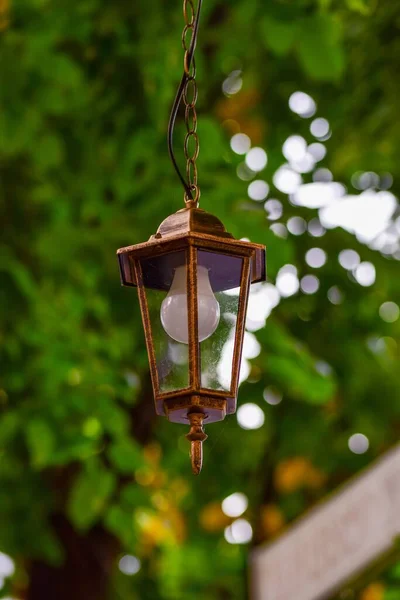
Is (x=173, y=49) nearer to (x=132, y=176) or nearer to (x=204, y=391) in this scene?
(x=132, y=176)

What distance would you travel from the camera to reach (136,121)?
4547mm

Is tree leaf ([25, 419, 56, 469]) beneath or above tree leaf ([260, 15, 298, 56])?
beneath

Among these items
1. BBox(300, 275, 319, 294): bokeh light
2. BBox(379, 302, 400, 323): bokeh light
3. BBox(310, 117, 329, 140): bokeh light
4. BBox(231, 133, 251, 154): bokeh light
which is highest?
BBox(231, 133, 251, 154): bokeh light

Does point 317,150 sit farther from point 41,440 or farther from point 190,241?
point 190,241

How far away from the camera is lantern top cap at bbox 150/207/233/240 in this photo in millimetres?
1954

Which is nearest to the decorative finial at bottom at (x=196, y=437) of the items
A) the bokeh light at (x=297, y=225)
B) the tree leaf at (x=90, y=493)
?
the tree leaf at (x=90, y=493)

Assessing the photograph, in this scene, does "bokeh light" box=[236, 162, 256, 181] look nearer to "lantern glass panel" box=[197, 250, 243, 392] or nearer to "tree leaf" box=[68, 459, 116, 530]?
"tree leaf" box=[68, 459, 116, 530]

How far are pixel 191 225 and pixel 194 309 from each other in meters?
0.20

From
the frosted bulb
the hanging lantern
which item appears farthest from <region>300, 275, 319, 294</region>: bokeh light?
the frosted bulb

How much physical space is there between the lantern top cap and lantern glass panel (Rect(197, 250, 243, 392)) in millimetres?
51

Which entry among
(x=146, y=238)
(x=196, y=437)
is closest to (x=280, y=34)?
(x=146, y=238)

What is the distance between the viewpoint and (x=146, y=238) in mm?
4211

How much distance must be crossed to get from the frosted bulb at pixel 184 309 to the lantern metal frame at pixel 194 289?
2 centimetres

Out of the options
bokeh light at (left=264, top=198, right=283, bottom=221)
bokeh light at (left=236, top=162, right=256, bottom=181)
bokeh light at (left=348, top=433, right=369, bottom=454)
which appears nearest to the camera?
bokeh light at (left=264, top=198, right=283, bottom=221)
